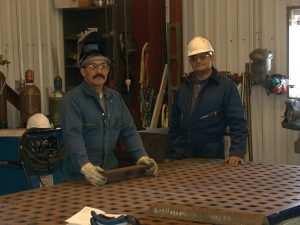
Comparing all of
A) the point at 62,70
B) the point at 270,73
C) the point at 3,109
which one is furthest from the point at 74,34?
the point at 270,73

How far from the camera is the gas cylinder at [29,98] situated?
15.2 feet

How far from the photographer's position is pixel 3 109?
4719 mm

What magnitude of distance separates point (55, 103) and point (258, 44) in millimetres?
1859

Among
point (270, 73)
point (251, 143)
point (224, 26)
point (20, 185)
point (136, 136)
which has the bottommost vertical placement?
point (20, 185)

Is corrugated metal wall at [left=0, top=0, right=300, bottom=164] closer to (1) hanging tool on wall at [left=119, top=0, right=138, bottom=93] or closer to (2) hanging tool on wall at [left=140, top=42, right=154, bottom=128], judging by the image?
(2) hanging tool on wall at [left=140, top=42, right=154, bottom=128]

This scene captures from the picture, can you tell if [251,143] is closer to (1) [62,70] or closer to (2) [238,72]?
(2) [238,72]

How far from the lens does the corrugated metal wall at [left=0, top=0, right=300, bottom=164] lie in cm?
433

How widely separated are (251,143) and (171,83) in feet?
3.20

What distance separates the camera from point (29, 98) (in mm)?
4629

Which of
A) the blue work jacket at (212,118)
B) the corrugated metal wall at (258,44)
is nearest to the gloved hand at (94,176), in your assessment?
the blue work jacket at (212,118)

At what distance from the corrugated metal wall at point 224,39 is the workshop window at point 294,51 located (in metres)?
0.04

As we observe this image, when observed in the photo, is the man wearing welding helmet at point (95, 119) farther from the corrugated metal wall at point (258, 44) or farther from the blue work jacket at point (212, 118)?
the corrugated metal wall at point (258, 44)

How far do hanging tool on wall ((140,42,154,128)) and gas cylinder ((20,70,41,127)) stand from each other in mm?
962

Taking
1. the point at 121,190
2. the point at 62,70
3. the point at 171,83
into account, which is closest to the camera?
the point at 121,190
